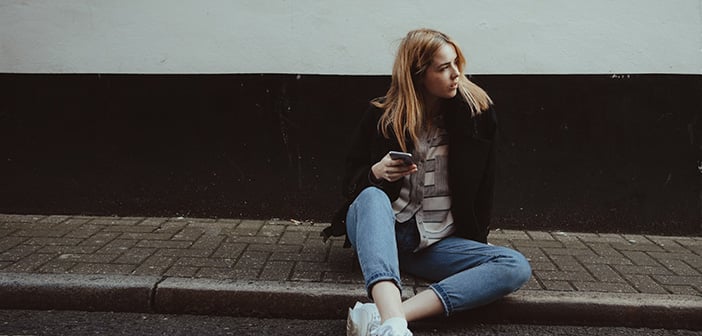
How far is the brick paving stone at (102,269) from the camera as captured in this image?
3.29 metres

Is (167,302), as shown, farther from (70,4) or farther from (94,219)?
(70,4)

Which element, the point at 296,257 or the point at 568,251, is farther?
the point at 568,251

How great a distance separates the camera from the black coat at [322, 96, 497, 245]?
3041mm

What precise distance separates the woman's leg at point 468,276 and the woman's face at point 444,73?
0.81 meters

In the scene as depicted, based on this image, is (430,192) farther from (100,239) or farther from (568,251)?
(100,239)

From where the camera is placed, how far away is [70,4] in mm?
4496

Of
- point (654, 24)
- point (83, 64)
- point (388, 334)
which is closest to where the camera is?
point (388, 334)

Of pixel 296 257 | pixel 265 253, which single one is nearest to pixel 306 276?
pixel 296 257

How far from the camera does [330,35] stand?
4426 mm

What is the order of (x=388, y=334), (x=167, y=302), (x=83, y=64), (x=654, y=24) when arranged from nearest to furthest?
(x=388, y=334) < (x=167, y=302) < (x=654, y=24) < (x=83, y=64)

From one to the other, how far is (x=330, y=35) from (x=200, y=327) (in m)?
2.46

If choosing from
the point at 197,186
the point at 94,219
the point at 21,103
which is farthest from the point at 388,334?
the point at 21,103

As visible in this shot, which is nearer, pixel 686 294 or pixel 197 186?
pixel 686 294

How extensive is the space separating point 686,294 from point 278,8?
3.34m
